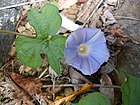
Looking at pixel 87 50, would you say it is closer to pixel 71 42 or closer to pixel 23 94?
pixel 71 42

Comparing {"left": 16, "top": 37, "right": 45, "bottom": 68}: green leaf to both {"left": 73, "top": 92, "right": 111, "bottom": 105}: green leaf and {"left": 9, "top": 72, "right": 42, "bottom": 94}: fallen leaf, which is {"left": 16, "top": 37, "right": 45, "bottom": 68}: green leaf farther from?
{"left": 73, "top": 92, "right": 111, "bottom": 105}: green leaf

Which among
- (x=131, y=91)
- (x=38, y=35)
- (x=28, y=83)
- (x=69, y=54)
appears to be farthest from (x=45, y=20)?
(x=131, y=91)

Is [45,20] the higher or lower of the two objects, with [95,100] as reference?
higher

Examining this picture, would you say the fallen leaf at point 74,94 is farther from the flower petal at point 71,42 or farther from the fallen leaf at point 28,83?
the flower petal at point 71,42

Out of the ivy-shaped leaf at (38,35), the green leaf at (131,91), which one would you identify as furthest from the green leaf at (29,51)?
the green leaf at (131,91)

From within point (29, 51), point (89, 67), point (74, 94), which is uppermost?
point (29, 51)

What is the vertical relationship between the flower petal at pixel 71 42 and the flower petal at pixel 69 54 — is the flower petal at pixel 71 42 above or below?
Answer: above

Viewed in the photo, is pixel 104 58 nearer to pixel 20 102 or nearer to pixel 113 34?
pixel 113 34

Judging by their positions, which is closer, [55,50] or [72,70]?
[55,50]
